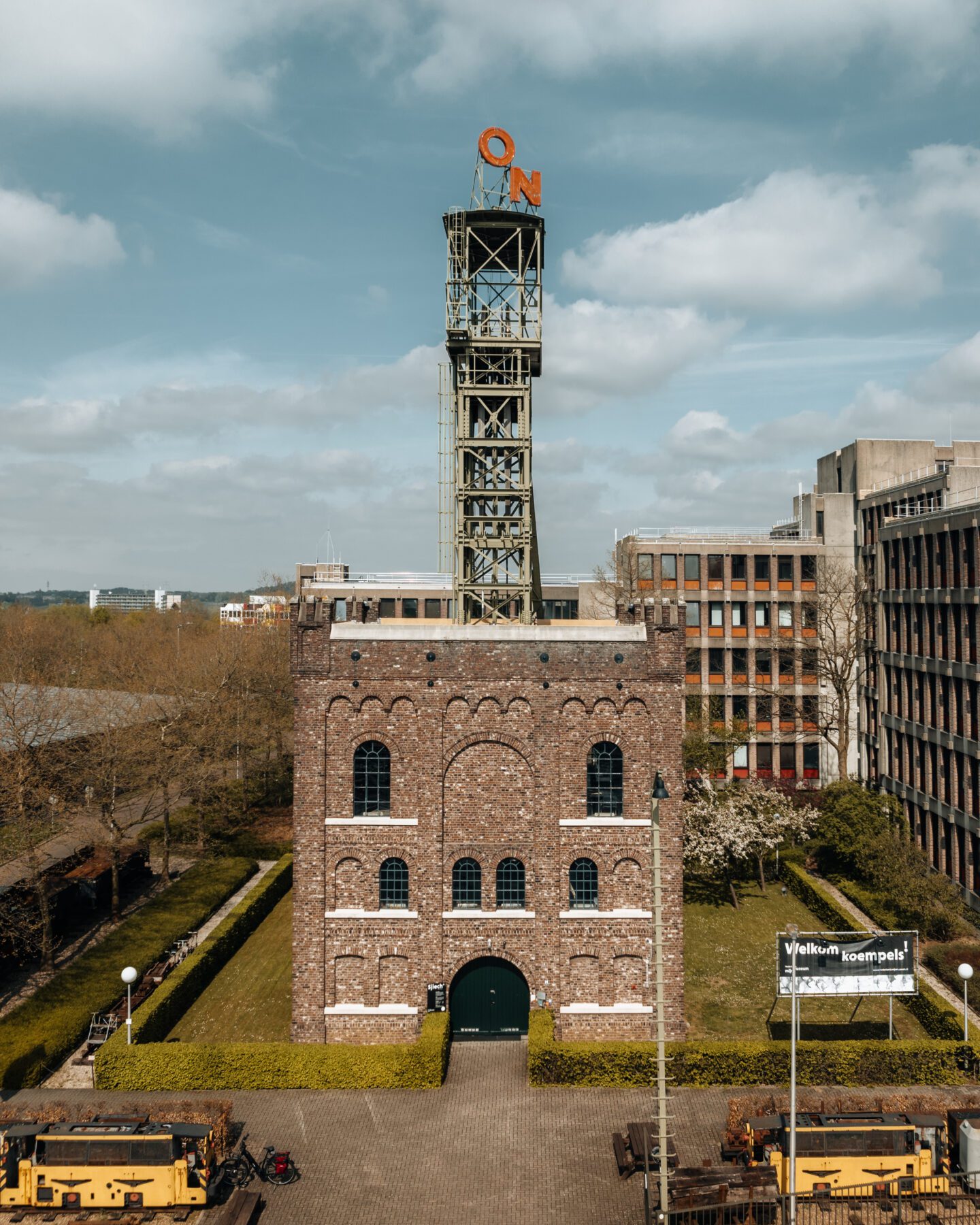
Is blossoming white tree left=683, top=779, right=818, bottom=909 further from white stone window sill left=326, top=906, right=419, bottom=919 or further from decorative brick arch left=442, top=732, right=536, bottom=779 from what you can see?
white stone window sill left=326, top=906, right=419, bottom=919

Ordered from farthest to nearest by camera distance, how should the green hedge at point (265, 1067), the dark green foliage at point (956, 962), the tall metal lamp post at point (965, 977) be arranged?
the dark green foliage at point (956, 962) → the tall metal lamp post at point (965, 977) → the green hedge at point (265, 1067)

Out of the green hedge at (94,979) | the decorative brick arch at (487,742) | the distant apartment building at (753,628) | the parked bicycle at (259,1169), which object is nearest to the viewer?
the parked bicycle at (259,1169)

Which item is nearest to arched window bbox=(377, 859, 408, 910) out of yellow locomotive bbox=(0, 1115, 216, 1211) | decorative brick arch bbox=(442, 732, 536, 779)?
decorative brick arch bbox=(442, 732, 536, 779)

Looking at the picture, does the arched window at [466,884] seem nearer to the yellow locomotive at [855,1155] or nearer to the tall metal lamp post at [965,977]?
the yellow locomotive at [855,1155]

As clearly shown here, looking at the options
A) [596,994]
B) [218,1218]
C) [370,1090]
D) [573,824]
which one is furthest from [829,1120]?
[218,1218]

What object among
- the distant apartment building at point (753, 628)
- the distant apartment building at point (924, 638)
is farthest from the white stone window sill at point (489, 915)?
the distant apartment building at point (753, 628)
